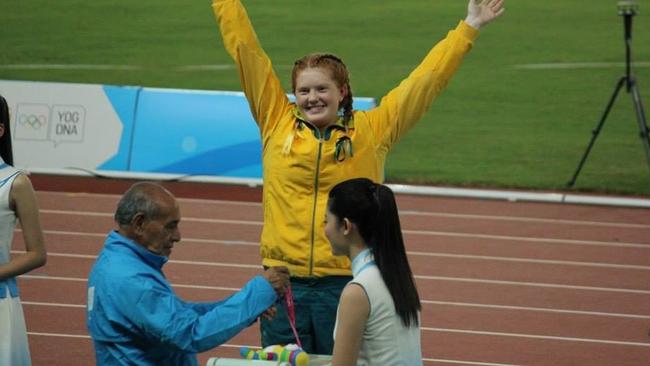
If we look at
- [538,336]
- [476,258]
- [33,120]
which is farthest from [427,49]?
[538,336]

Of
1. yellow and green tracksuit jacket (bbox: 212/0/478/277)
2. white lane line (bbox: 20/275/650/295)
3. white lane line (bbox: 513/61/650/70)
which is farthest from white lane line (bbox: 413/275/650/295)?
white lane line (bbox: 513/61/650/70)

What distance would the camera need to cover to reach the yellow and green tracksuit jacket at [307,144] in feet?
16.5

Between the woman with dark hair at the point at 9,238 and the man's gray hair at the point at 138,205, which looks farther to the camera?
the woman with dark hair at the point at 9,238

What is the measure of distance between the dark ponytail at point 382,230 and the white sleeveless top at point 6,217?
1464mm

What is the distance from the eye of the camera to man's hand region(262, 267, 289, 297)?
170 inches

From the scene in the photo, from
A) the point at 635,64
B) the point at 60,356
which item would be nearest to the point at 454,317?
the point at 60,356

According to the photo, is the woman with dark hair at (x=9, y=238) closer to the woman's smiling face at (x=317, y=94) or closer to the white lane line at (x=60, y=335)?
the woman's smiling face at (x=317, y=94)

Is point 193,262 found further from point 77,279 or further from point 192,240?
point 77,279

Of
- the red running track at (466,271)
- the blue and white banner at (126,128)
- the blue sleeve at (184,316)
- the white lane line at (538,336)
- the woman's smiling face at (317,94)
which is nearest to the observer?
the blue sleeve at (184,316)

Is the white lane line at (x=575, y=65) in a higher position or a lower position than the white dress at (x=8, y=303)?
higher

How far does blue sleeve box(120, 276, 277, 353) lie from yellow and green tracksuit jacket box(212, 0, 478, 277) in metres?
0.77

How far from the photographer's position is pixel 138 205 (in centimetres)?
427

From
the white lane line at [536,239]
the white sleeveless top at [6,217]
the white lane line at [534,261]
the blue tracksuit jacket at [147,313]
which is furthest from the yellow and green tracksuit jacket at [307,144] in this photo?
the white lane line at [536,239]

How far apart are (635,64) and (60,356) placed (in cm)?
1253
